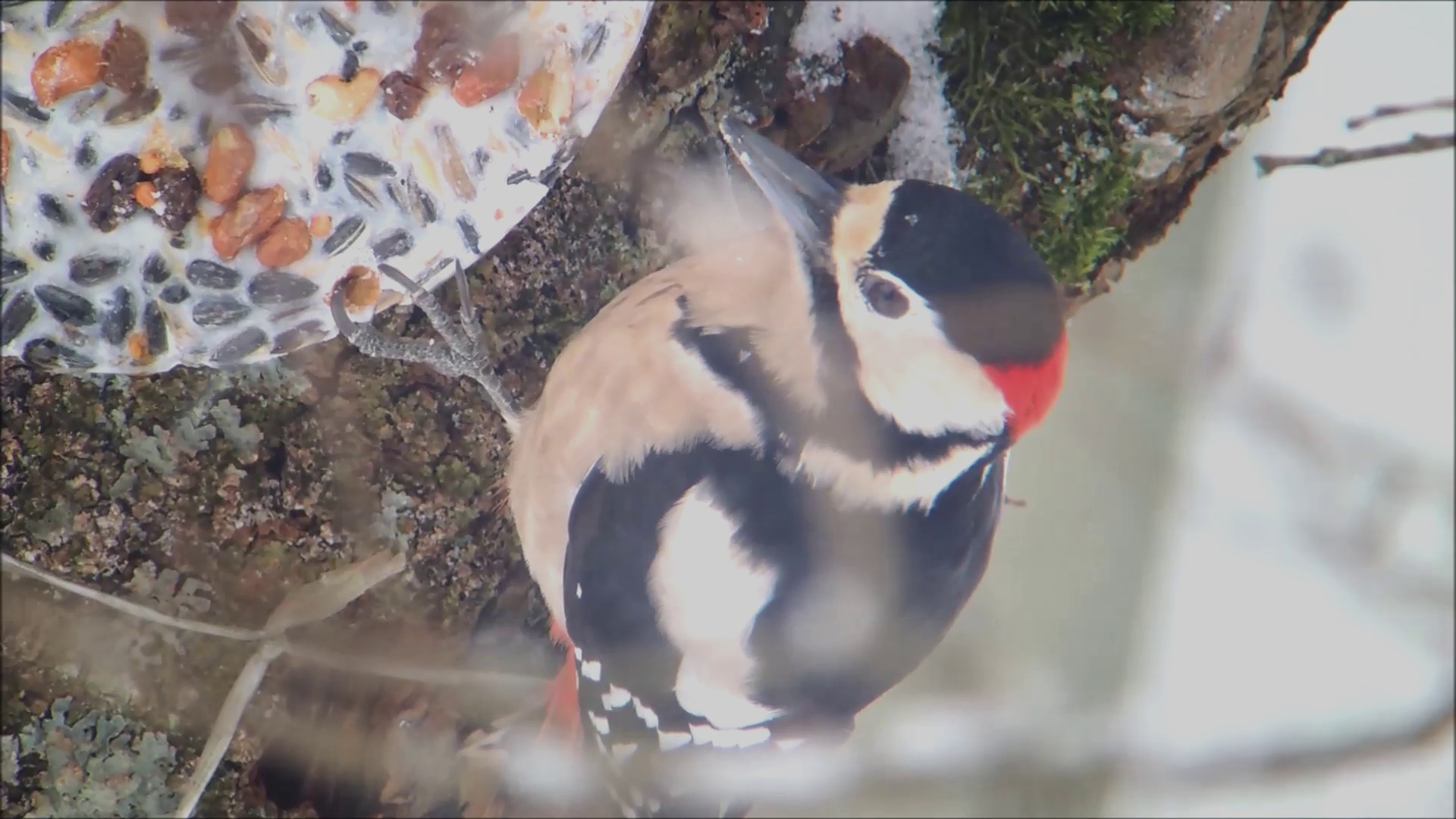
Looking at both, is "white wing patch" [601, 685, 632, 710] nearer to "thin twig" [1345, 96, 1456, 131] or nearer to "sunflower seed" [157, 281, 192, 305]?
"sunflower seed" [157, 281, 192, 305]

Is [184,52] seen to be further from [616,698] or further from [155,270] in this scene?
[616,698]

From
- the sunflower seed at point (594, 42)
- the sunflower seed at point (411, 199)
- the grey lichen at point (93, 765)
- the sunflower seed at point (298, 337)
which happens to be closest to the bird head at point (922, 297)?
the sunflower seed at point (594, 42)

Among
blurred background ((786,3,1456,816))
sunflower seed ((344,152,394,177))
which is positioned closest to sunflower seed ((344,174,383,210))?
sunflower seed ((344,152,394,177))

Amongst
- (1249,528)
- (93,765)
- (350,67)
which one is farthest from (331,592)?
(1249,528)

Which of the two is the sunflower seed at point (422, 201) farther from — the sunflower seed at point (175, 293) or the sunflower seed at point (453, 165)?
the sunflower seed at point (175, 293)

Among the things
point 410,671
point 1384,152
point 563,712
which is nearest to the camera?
point 1384,152

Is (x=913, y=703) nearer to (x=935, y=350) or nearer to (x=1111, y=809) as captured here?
(x=1111, y=809)

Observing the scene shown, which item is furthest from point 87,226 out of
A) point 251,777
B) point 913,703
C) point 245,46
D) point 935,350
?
point 913,703
